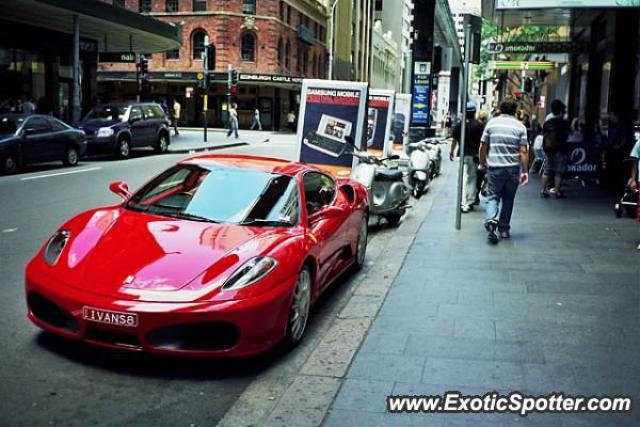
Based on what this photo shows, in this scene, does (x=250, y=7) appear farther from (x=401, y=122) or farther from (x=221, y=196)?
(x=221, y=196)

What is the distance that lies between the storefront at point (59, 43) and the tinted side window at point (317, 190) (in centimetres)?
1829

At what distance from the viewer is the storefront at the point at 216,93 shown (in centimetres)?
5500

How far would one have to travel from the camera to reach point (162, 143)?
1049 inches

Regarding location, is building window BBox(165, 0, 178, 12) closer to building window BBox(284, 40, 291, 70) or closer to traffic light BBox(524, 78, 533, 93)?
building window BBox(284, 40, 291, 70)

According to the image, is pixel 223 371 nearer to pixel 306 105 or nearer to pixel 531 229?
pixel 531 229

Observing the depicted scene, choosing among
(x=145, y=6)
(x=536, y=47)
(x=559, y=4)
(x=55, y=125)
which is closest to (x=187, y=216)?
(x=559, y=4)

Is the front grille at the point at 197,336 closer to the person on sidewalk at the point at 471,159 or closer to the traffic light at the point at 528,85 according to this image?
the person on sidewalk at the point at 471,159

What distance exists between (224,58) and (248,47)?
80.1 inches

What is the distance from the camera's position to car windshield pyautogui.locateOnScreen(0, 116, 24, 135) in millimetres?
17922

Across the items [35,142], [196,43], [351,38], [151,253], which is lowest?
[35,142]

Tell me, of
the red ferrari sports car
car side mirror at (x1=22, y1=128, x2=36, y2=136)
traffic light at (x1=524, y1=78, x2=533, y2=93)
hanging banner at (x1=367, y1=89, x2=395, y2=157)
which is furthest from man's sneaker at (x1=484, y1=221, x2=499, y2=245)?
traffic light at (x1=524, y1=78, x2=533, y2=93)

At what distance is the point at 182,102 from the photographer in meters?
57.1

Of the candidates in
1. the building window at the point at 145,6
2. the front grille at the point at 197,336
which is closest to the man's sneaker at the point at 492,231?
the front grille at the point at 197,336

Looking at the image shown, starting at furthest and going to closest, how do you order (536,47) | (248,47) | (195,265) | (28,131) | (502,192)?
1. (248,47)
2. (536,47)
3. (28,131)
4. (502,192)
5. (195,265)
